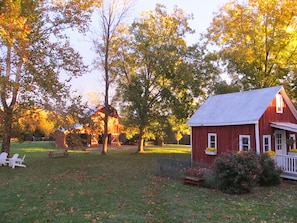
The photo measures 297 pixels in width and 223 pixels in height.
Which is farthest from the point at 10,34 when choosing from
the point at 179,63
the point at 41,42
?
the point at 179,63

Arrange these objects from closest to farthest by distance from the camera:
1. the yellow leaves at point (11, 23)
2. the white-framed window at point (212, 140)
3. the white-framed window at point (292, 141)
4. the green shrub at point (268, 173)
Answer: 1. the yellow leaves at point (11, 23)
2. the green shrub at point (268, 173)
3. the white-framed window at point (292, 141)
4. the white-framed window at point (212, 140)

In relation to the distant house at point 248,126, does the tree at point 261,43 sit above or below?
above

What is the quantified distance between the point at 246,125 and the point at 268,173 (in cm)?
408

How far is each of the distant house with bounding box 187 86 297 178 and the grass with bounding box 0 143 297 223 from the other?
129 inches

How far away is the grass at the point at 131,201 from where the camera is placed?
8.15 metres

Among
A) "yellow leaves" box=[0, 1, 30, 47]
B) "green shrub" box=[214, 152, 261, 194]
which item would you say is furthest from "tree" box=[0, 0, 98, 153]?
"green shrub" box=[214, 152, 261, 194]

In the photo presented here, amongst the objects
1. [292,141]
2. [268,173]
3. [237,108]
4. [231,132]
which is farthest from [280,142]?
[268,173]

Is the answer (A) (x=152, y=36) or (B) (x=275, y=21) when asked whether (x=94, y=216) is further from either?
(B) (x=275, y=21)

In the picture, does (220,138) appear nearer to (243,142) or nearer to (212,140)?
(212,140)

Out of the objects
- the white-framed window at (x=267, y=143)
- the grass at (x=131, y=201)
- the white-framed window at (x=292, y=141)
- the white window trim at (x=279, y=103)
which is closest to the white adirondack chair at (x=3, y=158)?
the grass at (x=131, y=201)

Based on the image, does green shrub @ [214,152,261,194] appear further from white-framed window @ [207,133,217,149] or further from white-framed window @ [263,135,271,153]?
white-framed window @ [207,133,217,149]

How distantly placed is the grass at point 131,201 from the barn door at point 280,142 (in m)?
3.85

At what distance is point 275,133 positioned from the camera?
17.7m

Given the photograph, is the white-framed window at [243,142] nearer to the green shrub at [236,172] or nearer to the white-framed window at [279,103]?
the white-framed window at [279,103]
